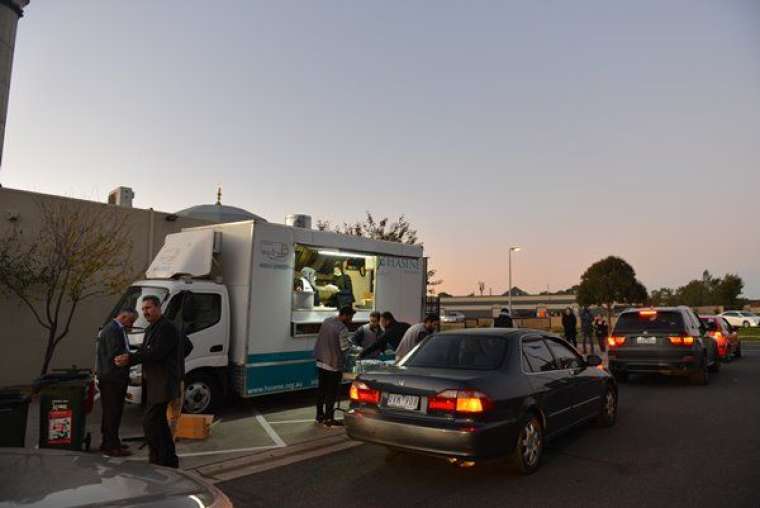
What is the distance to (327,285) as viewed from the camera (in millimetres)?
11859

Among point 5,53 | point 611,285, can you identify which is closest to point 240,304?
point 5,53

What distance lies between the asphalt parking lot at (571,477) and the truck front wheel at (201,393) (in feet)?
9.46

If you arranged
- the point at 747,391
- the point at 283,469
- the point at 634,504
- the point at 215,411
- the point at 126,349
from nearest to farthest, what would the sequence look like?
the point at 634,504
the point at 283,469
the point at 126,349
the point at 215,411
the point at 747,391

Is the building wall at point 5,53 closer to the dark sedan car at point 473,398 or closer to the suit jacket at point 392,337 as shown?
the suit jacket at point 392,337

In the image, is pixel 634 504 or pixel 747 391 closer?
pixel 634 504

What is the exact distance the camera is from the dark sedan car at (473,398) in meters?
5.26

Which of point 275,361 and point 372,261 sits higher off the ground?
point 372,261

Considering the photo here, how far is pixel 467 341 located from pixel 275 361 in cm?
404

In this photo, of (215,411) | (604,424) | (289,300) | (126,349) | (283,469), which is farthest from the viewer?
(289,300)

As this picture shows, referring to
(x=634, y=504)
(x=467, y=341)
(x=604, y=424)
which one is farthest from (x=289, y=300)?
(x=634, y=504)

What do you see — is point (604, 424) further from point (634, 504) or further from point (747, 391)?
point (747, 391)

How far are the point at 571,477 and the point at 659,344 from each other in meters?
7.66

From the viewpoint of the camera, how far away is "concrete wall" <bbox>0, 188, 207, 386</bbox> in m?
12.1

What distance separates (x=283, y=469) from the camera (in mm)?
6207
